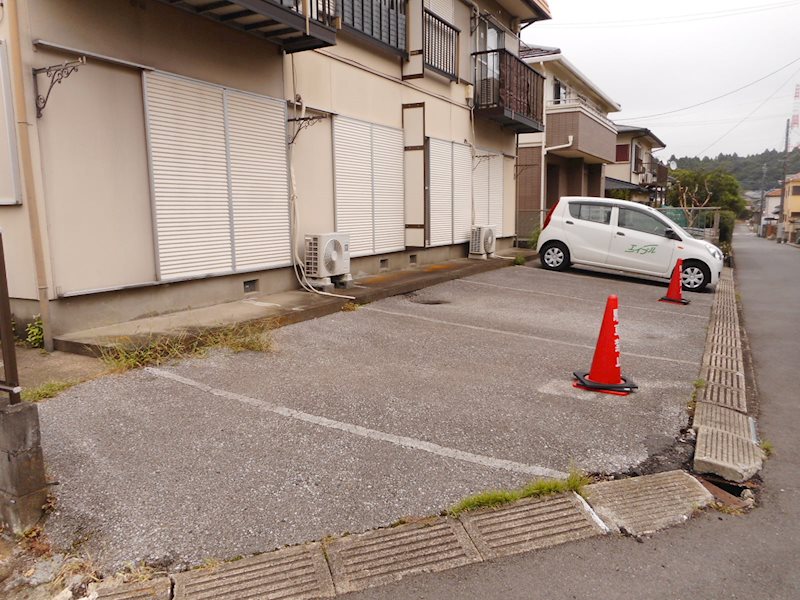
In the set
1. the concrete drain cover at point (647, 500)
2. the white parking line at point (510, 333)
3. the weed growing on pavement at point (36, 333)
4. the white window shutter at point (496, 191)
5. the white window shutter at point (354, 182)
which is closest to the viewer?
the concrete drain cover at point (647, 500)

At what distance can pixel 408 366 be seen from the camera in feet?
19.1

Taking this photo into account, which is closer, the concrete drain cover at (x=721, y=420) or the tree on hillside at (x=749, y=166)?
the concrete drain cover at (x=721, y=420)

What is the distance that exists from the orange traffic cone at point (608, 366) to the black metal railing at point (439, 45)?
7.45m

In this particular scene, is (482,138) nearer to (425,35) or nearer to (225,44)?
(425,35)

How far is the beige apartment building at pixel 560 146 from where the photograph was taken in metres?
19.2

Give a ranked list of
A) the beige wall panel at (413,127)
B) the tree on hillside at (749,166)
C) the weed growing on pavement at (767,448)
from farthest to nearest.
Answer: the tree on hillside at (749,166)
the beige wall panel at (413,127)
the weed growing on pavement at (767,448)

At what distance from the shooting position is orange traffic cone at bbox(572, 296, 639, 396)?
17.5 feet

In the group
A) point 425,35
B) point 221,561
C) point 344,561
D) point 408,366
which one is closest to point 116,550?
point 221,561

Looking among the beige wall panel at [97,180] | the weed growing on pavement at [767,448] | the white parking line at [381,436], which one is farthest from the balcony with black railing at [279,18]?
the weed growing on pavement at [767,448]

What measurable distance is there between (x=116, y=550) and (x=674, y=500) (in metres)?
3.04

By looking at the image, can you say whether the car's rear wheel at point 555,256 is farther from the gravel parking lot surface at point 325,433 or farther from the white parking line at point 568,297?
the gravel parking lot surface at point 325,433

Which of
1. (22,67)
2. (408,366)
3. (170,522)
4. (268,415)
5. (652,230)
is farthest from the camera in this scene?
(652,230)

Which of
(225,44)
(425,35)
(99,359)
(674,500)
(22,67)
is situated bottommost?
(674,500)

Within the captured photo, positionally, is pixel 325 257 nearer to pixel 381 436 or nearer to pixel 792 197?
pixel 381 436
